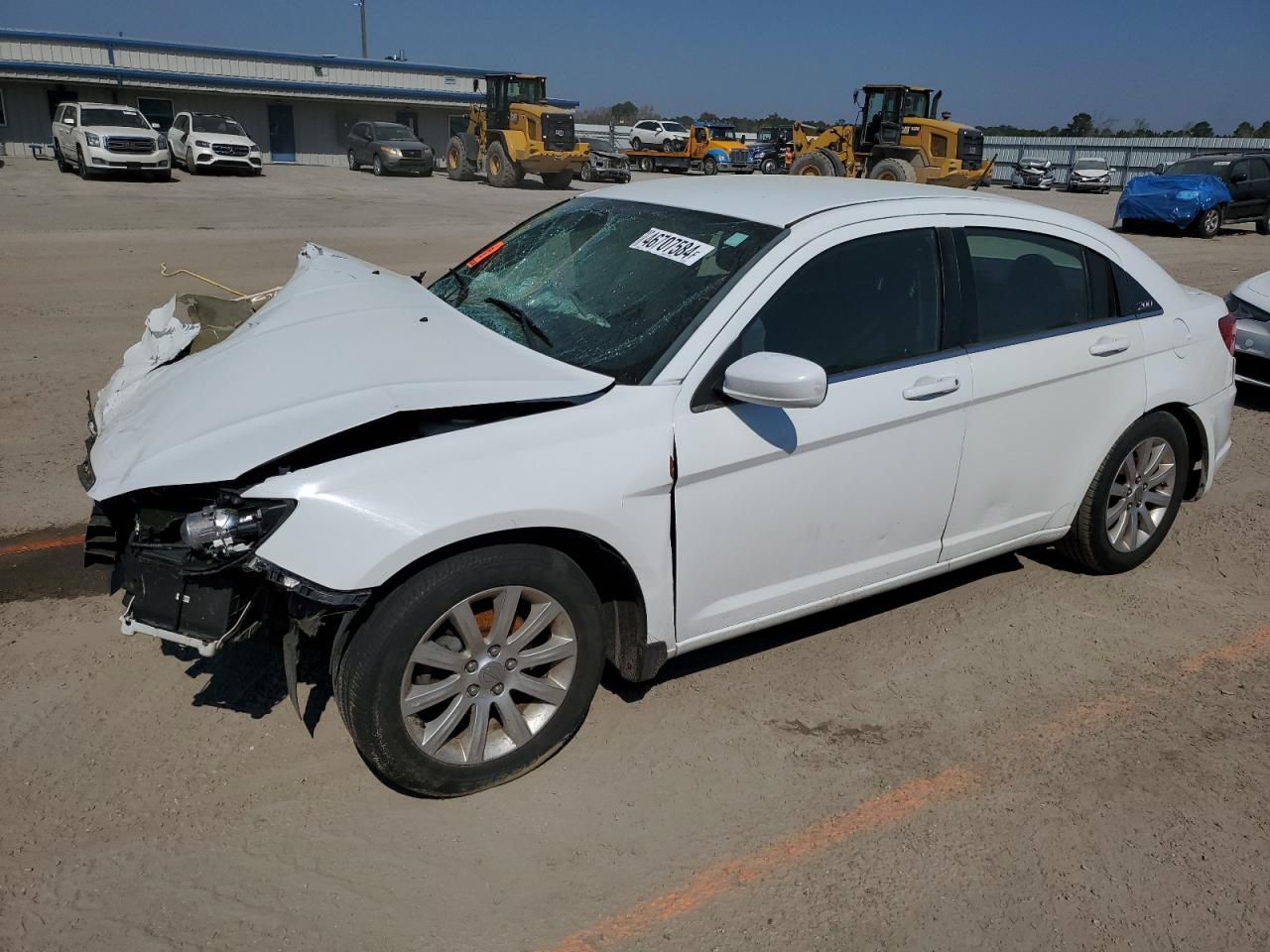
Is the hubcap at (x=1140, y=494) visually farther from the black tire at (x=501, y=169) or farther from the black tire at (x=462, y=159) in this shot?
the black tire at (x=462, y=159)

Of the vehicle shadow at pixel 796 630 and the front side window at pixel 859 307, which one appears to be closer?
the front side window at pixel 859 307

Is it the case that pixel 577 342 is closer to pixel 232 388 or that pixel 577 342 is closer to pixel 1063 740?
pixel 232 388

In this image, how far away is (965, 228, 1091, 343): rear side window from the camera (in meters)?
3.71

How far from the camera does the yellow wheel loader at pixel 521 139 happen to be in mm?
28016

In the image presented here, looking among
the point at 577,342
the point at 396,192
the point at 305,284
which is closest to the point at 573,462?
the point at 577,342

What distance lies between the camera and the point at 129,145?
24.6 metres

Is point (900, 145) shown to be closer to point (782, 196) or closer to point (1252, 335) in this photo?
point (1252, 335)

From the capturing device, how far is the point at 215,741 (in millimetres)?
3180

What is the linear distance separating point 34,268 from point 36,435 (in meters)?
6.76

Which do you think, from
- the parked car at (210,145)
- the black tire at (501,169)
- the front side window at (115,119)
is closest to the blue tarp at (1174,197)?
the black tire at (501,169)

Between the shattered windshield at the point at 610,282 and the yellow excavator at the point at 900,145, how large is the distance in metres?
20.8

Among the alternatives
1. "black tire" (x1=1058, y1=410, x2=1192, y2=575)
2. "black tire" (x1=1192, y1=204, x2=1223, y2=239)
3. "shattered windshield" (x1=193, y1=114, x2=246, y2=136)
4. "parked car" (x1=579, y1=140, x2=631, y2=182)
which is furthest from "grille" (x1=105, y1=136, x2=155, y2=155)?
"black tire" (x1=1058, y1=410, x2=1192, y2=575)

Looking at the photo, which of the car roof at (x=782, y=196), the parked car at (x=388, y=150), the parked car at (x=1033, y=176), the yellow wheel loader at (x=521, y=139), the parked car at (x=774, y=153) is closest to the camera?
the car roof at (x=782, y=196)

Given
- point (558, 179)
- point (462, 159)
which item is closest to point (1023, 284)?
point (558, 179)
